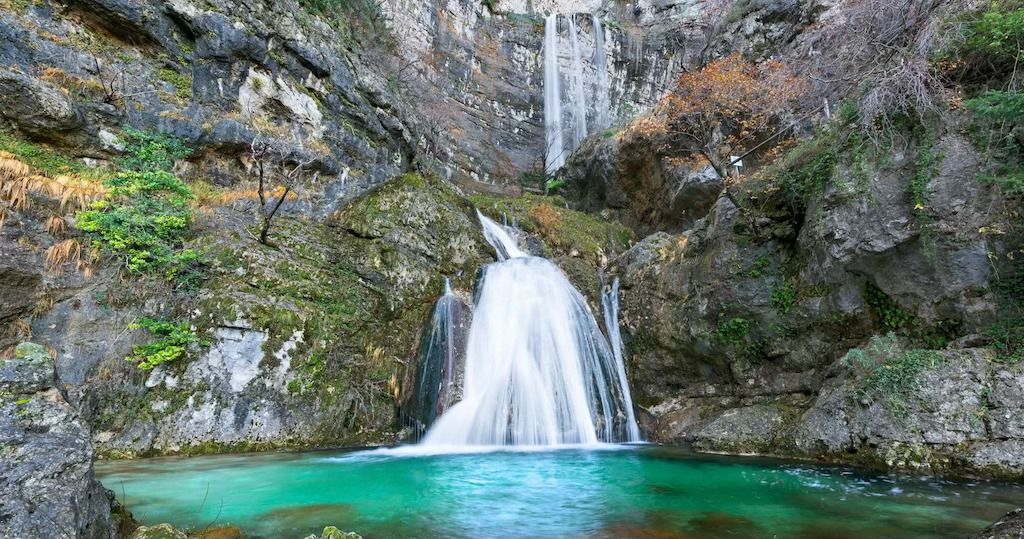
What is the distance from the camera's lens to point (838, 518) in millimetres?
4215

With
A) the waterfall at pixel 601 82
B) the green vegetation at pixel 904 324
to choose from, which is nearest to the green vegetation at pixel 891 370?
the green vegetation at pixel 904 324

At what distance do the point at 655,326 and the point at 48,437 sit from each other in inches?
398

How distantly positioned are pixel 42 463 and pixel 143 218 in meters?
7.87

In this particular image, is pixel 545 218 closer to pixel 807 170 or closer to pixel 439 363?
pixel 439 363

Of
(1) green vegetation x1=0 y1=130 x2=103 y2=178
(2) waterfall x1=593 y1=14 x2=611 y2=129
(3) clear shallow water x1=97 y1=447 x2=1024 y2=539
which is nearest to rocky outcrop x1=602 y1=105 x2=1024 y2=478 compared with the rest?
(3) clear shallow water x1=97 y1=447 x2=1024 y2=539

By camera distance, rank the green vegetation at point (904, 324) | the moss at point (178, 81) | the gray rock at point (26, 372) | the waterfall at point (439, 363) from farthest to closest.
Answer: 1. the moss at point (178, 81)
2. the waterfall at point (439, 363)
3. the green vegetation at point (904, 324)
4. the gray rock at point (26, 372)

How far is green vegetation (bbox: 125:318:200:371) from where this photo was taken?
319 inches

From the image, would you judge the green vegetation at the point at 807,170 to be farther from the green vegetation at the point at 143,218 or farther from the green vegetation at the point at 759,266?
the green vegetation at the point at 143,218

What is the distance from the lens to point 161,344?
830 centimetres

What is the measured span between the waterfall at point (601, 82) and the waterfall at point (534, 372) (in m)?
15.9

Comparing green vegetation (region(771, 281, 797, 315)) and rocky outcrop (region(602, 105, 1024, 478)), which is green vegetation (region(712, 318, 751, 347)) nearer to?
rocky outcrop (region(602, 105, 1024, 478))

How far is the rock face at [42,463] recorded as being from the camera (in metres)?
2.55

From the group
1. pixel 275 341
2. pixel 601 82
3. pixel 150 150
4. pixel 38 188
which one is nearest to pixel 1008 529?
pixel 275 341

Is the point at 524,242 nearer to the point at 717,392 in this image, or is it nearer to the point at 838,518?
the point at 717,392
